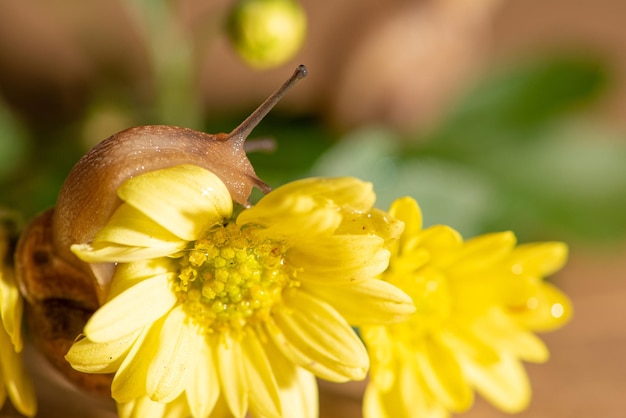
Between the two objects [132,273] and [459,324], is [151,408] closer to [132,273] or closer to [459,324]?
[132,273]

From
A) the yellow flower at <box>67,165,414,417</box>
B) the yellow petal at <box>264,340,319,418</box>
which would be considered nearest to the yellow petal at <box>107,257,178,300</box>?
the yellow flower at <box>67,165,414,417</box>

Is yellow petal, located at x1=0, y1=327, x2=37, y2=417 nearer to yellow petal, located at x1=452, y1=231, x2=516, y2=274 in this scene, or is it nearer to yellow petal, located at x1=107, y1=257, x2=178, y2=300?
yellow petal, located at x1=107, y1=257, x2=178, y2=300

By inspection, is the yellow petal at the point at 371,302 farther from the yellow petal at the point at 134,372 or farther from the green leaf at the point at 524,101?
the green leaf at the point at 524,101

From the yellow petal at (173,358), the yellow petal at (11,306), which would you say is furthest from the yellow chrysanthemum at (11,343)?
the yellow petal at (173,358)

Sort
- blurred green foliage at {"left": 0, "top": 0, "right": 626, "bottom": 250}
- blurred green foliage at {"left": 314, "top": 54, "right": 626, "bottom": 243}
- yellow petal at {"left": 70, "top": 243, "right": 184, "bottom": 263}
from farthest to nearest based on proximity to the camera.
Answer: blurred green foliage at {"left": 314, "top": 54, "right": 626, "bottom": 243} → blurred green foliage at {"left": 0, "top": 0, "right": 626, "bottom": 250} → yellow petal at {"left": 70, "top": 243, "right": 184, "bottom": 263}

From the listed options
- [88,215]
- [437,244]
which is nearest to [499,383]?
[437,244]

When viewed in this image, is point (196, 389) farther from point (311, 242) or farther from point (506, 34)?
point (506, 34)

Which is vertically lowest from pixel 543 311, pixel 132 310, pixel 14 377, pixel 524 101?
pixel 14 377
